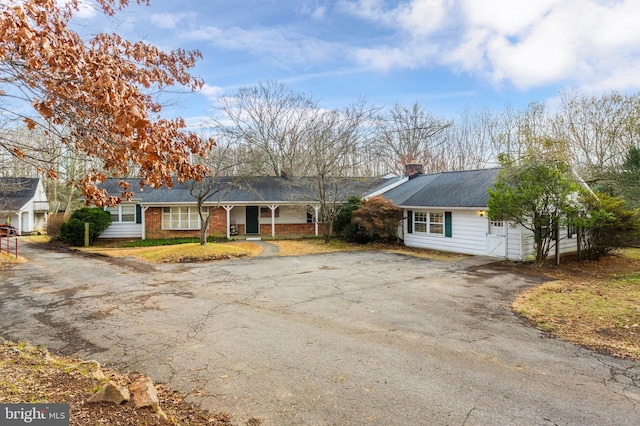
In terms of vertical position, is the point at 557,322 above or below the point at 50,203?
below

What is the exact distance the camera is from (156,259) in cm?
1446

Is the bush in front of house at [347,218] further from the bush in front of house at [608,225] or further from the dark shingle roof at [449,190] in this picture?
the bush in front of house at [608,225]

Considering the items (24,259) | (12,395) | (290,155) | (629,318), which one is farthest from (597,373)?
(290,155)

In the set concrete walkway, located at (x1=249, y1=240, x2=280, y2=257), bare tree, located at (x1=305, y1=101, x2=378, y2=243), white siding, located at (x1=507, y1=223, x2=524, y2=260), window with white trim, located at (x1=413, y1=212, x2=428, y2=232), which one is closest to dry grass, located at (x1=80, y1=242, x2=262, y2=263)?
concrete walkway, located at (x1=249, y1=240, x2=280, y2=257)

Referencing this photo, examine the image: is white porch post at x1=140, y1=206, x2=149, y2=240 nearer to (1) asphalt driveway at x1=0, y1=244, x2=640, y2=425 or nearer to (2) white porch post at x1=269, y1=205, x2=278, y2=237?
(2) white porch post at x1=269, y1=205, x2=278, y2=237

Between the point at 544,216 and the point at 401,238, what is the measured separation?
25.9 feet

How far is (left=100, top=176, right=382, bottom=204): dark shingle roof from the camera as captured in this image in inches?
850

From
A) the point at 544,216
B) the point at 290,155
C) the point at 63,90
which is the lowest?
the point at 544,216

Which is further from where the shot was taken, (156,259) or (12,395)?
(156,259)

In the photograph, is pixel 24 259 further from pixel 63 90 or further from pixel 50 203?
pixel 50 203

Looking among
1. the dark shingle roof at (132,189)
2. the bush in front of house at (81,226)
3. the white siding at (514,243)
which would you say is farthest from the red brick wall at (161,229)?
the white siding at (514,243)

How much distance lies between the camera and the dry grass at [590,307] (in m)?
5.71

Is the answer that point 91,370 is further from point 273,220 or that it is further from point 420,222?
point 273,220

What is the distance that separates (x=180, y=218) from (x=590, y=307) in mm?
20382
